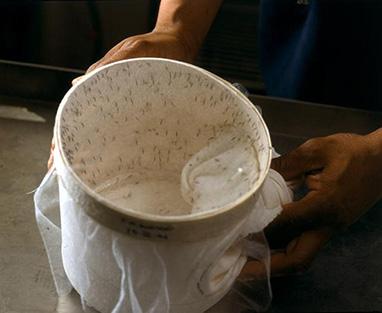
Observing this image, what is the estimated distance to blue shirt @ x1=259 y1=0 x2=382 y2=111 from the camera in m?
0.81

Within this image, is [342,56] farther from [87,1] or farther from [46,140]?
[87,1]

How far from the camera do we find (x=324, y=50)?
84 cm

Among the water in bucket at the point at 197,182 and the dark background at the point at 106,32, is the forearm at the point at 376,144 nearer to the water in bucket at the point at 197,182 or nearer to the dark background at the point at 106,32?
the water in bucket at the point at 197,182

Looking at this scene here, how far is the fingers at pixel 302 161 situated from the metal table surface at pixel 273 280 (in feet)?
0.43

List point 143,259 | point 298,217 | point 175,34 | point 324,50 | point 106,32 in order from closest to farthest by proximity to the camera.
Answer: point 143,259, point 298,217, point 175,34, point 324,50, point 106,32

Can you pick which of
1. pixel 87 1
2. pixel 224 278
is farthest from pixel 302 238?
pixel 87 1

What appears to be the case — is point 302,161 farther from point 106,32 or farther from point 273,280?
point 106,32

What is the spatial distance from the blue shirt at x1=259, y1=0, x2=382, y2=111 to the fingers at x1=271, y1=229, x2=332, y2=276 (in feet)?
1.01

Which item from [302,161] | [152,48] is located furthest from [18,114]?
[302,161]

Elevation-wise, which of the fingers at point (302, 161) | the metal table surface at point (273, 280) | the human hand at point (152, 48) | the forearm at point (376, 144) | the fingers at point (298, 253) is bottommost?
the metal table surface at point (273, 280)

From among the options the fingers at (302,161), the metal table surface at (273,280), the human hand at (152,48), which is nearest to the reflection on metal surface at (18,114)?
the metal table surface at (273,280)

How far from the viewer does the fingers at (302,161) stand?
66 centimetres

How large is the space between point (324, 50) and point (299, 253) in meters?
0.34

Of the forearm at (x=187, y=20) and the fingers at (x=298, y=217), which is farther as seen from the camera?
the forearm at (x=187, y=20)
